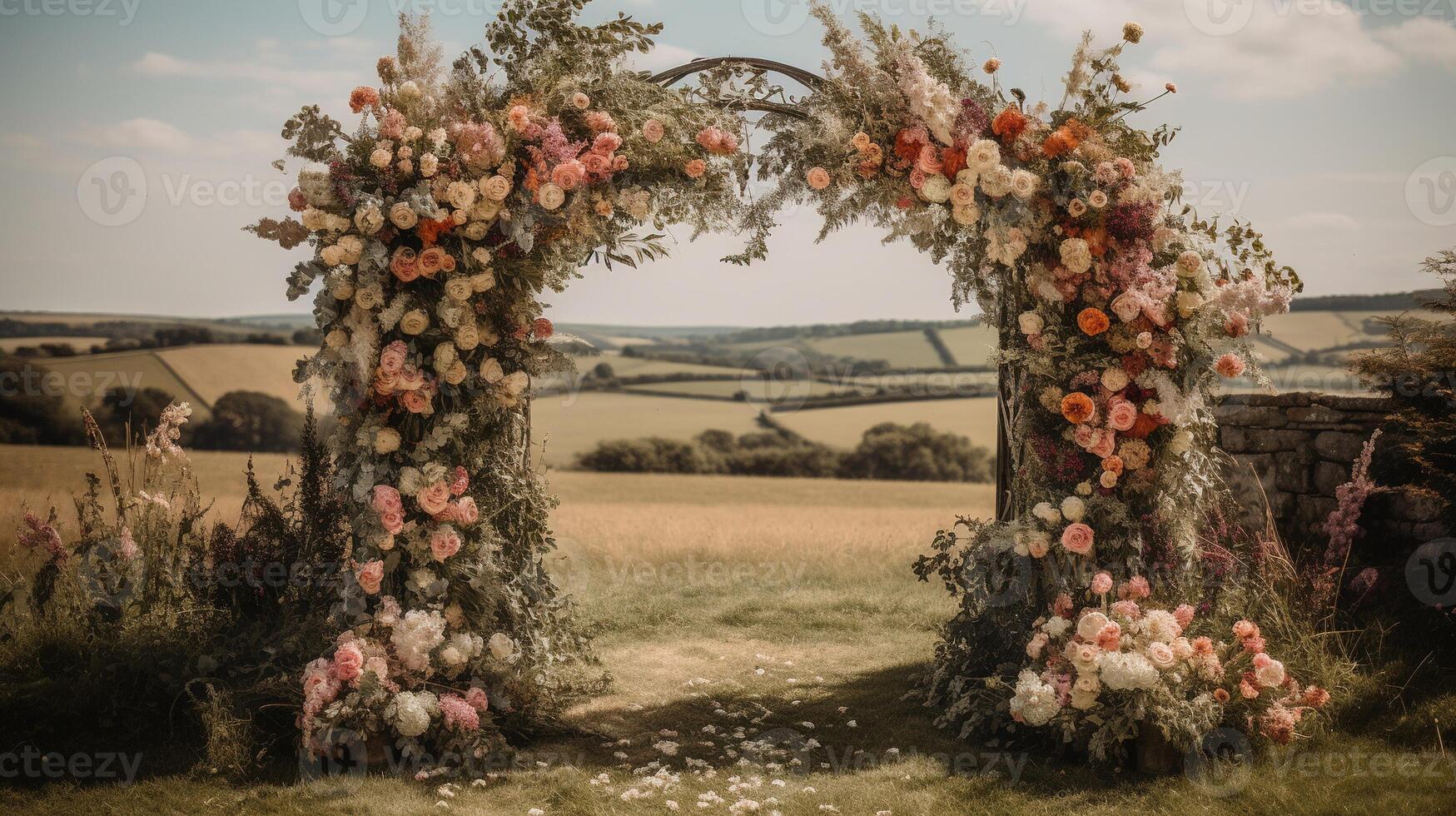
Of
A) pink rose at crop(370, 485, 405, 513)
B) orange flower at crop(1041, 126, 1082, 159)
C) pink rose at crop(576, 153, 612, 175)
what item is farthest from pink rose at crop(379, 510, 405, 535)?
orange flower at crop(1041, 126, 1082, 159)

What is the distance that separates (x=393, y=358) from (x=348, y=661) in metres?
1.48

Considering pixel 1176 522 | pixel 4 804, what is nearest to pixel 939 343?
pixel 1176 522

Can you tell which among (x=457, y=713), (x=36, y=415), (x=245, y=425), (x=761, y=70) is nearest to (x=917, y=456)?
(x=245, y=425)

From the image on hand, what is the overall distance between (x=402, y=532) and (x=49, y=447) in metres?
12.4

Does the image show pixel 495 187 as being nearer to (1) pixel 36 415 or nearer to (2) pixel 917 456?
(1) pixel 36 415

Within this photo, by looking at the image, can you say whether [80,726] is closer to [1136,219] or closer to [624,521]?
[1136,219]

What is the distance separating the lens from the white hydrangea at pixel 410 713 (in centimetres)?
464

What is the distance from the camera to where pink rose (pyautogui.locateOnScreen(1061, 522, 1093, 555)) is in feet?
16.4

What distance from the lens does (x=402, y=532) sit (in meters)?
5.05

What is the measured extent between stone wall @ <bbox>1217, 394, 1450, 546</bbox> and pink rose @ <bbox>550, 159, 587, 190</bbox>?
16.8 feet

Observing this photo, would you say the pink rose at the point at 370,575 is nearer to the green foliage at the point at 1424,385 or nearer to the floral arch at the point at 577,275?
the floral arch at the point at 577,275

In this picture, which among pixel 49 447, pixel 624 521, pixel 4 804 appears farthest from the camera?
pixel 49 447

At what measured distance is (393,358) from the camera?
4.84 meters

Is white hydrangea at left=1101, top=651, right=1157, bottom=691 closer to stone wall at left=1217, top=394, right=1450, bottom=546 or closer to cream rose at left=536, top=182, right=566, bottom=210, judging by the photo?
stone wall at left=1217, top=394, right=1450, bottom=546
